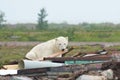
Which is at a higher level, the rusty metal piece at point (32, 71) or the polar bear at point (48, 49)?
the polar bear at point (48, 49)

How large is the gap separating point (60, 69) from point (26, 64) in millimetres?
818

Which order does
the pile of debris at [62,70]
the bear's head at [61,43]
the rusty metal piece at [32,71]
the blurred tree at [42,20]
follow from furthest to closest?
1. the blurred tree at [42,20]
2. the bear's head at [61,43]
3. the rusty metal piece at [32,71]
4. the pile of debris at [62,70]

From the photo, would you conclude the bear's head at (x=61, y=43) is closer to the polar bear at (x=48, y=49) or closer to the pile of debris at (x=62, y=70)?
the polar bear at (x=48, y=49)

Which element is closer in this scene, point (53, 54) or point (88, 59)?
point (88, 59)

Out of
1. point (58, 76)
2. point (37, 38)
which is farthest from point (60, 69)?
point (37, 38)

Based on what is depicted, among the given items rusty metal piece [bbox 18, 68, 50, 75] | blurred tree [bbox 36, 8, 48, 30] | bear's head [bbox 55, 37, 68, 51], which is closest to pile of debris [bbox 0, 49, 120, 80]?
rusty metal piece [bbox 18, 68, 50, 75]

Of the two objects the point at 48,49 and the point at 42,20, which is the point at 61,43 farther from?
the point at 42,20

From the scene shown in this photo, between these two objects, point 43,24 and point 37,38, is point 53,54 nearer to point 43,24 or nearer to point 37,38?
point 37,38

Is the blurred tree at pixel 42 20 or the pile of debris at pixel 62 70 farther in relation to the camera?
the blurred tree at pixel 42 20

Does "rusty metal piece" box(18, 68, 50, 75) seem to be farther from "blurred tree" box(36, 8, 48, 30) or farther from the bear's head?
"blurred tree" box(36, 8, 48, 30)

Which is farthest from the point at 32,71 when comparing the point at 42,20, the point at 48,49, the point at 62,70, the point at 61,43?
the point at 42,20

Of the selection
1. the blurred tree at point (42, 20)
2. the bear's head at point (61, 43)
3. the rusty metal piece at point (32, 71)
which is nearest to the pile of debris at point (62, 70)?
the rusty metal piece at point (32, 71)

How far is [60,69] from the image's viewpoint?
9.62 metres

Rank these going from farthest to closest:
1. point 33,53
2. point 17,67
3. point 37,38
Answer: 1. point 37,38
2. point 33,53
3. point 17,67
